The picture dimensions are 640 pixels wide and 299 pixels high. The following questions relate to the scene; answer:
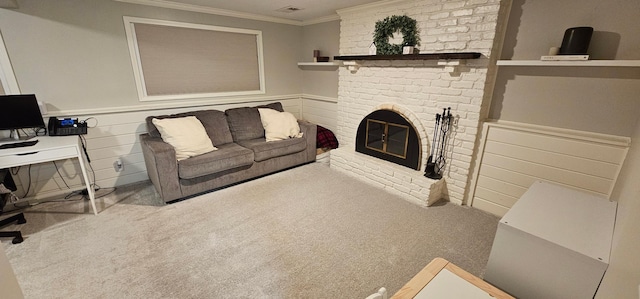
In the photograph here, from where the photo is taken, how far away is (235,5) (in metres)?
3.36

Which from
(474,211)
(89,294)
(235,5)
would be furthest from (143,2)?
(474,211)

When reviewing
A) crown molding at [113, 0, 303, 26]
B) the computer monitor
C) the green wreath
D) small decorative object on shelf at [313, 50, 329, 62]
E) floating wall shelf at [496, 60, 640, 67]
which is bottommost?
the computer monitor

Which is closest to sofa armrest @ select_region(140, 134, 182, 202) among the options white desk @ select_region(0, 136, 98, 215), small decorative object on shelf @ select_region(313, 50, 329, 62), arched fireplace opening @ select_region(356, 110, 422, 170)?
white desk @ select_region(0, 136, 98, 215)

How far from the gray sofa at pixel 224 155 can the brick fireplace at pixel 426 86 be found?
0.65 metres

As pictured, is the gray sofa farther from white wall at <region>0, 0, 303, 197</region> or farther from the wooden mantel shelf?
the wooden mantel shelf

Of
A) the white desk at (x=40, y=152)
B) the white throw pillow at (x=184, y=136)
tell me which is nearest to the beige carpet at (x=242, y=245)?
the white throw pillow at (x=184, y=136)

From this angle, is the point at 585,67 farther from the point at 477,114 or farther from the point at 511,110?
the point at 477,114

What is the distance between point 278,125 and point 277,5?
154 centimetres

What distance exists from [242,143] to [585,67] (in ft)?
11.5

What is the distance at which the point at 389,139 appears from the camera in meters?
3.35

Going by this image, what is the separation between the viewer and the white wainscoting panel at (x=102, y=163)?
2.80 m

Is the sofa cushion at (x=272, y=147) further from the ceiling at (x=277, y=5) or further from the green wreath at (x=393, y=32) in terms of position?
the ceiling at (x=277, y=5)

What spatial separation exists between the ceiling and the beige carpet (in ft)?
7.52

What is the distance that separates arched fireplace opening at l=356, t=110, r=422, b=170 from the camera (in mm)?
3070
